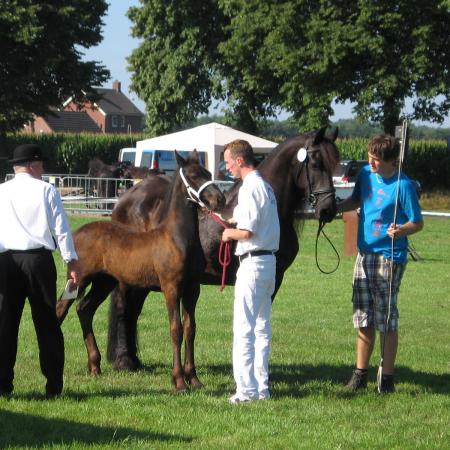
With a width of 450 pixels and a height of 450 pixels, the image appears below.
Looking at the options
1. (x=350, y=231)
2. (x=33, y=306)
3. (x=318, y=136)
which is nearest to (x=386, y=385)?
(x=318, y=136)

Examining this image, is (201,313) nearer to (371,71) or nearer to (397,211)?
(397,211)

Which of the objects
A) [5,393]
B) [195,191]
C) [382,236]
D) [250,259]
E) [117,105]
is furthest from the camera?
[117,105]

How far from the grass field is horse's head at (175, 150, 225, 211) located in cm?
165

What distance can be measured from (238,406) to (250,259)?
3.87 ft

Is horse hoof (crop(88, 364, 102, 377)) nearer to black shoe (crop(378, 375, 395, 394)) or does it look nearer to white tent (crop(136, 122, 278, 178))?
black shoe (crop(378, 375, 395, 394))

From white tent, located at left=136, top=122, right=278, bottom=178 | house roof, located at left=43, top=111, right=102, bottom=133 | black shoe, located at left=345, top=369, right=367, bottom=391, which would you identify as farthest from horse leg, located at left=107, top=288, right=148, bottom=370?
house roof, located at left=43, top=111, right=102, bottom=133

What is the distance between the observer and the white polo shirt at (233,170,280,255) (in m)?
7.82

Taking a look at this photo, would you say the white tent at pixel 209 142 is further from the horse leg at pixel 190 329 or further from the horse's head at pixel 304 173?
the horse leg at pixel 190 329

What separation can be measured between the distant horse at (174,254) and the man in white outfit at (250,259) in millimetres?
438

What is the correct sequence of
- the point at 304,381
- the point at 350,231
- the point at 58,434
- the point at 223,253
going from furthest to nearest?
the point at 350,231
the point at 304,381
the point at 223,253
the point at 58,434

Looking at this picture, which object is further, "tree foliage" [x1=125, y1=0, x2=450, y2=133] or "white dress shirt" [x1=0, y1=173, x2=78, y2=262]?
"tree foliage" [x1=125, y1=0, x2=450, y2=133]

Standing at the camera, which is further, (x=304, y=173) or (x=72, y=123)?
Answer: (x=72, y=123)

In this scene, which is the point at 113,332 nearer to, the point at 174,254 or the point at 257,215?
the point at 174,254

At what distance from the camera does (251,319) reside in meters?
8.00
